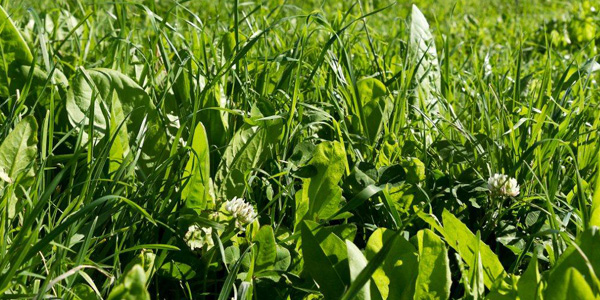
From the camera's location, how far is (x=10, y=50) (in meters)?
2.04

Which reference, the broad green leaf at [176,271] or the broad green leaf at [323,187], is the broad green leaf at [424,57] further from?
the broad green leaf at [176,271]

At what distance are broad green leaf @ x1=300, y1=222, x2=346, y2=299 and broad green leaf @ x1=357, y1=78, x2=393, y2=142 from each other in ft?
2.12

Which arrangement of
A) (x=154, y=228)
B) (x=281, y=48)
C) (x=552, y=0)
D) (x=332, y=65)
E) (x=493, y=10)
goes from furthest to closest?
(x=552, y=0) → (x=493, y=10) → (x=281, y=48) → (x=332, y=65) → (x=154, y=228)

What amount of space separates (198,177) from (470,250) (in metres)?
0.61

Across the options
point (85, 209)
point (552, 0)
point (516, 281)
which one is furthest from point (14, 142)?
point (552, 0)

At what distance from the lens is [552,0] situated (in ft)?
19.2

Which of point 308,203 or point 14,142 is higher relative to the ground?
point 14,142

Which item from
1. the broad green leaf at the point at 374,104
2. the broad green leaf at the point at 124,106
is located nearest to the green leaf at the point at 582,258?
the broad green leaf at the point at 374,104

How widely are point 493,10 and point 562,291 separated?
4587 millimetres

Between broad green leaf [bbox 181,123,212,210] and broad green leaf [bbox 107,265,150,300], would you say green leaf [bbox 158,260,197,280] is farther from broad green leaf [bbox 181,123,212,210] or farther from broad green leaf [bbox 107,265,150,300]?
broad green leaf [bbox 107,265,150,300]

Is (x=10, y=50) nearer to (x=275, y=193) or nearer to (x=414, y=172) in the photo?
(x=275, y=193)

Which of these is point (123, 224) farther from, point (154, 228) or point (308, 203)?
point (308, 203)

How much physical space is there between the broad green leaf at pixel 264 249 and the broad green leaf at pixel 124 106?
475 mm

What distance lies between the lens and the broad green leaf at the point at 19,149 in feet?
5.09
